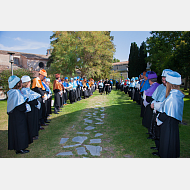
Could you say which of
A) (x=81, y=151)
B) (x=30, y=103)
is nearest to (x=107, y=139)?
(x=81, y=151)

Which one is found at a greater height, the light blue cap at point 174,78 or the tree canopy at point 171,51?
the tree canopy at point 171,51

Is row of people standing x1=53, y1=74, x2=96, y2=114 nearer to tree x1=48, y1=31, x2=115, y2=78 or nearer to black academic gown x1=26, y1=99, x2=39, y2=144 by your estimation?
black academic gown x1=26, y1=99, x2=39, y2=144

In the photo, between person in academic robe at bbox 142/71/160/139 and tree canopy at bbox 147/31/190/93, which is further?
tree canopy at bbox 147/31/190/93

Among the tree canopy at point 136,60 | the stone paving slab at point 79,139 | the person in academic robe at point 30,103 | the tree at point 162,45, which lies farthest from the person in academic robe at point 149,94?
the tree canopy at point 136,60

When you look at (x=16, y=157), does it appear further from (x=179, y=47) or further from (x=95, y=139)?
(x=179, y=47)

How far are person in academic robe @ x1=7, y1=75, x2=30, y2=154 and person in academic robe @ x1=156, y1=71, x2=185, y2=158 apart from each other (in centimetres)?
337

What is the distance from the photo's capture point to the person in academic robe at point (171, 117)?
3105 millimetres

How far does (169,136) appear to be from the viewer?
10.7 feet

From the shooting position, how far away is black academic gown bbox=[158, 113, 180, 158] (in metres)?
3.24

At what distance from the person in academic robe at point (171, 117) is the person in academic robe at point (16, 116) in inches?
133

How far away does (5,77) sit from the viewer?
1502 centimetres

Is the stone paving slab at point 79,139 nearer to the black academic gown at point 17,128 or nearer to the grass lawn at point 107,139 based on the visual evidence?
the grass lawn at point 107,139

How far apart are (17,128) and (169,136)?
3662mm

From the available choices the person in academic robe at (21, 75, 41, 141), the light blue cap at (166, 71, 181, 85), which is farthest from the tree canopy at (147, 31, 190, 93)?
the person in academic robe at (21, 75, 41, 141)
